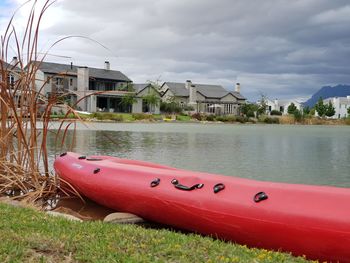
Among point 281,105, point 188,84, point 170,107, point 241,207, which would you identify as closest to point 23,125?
point 241,207

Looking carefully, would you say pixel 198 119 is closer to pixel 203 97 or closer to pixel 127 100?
pixel 127 100

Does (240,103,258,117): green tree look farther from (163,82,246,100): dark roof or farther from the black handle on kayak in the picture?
the black handle on kayak

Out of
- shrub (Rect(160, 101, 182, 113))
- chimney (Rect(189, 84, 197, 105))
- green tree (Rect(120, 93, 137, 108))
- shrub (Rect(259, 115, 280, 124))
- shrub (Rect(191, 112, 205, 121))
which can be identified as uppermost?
chimney (Rect(189, 84, 197, 105))

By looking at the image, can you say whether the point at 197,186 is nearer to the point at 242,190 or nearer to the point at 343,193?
the point at 242,190

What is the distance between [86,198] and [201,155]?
26.6 ft

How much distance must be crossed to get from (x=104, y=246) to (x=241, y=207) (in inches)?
57.9

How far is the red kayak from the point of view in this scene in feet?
12.2

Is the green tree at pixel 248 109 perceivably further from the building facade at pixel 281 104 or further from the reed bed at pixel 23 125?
the reed bed at pixel 23 125

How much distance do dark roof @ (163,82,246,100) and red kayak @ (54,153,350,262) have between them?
56.8 metres

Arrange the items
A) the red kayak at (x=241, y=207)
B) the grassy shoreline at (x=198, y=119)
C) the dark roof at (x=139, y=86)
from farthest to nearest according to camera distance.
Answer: the dark roof at (x=139, y=86), the grassy shoreline at (x=198, y=119), the red kayak at (x=241, y=207)

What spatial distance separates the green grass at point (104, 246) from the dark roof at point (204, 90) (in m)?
58.5

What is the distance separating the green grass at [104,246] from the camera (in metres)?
2.97

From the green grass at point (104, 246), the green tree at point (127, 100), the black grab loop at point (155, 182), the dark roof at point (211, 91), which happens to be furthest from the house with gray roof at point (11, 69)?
the dark roof at point (211, 91)

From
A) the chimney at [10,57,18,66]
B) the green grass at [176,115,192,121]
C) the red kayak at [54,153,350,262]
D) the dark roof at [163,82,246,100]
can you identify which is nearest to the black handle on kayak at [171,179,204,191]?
the red kayak at [54,153,350,262]
